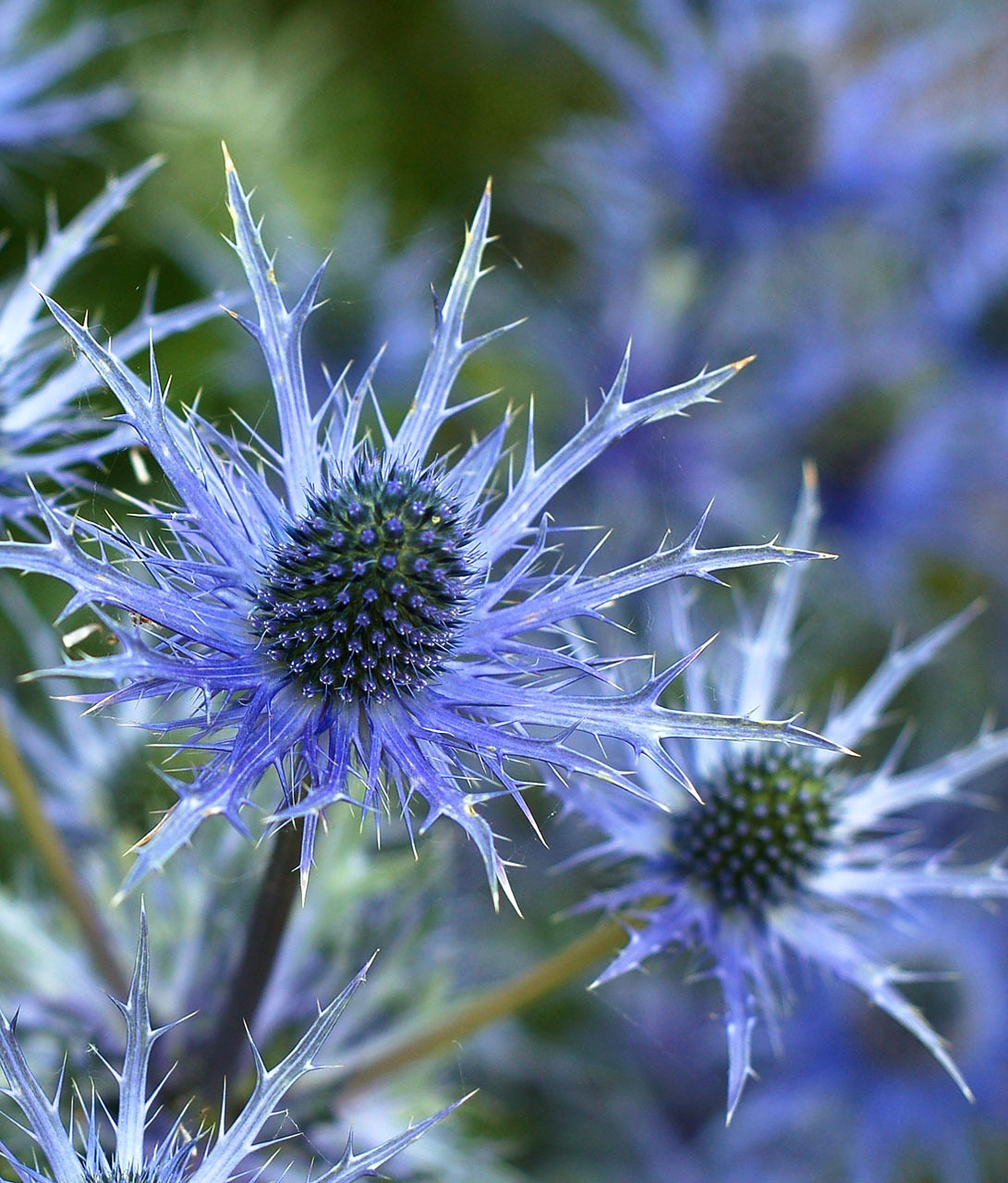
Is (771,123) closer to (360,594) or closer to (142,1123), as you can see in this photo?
(360,594)

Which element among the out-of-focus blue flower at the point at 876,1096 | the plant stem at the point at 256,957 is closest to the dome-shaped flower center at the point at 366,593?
the plant stem at the point at 256,957

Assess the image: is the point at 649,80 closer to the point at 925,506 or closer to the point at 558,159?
the point at 558,159

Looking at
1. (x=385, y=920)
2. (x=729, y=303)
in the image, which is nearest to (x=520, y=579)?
(x=385, y=920)

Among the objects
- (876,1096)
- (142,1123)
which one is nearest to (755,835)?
(142,1123)

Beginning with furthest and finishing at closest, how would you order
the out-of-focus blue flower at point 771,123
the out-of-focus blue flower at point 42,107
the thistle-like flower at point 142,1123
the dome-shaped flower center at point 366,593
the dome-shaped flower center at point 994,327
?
the dome-shaped flower center at point 994,327, the out-of-focus blue flower at point 771,123, the out-of-focus blue flower at point 42,107, the dome-shaped flower center at point 366,593, the thistle-like flower at point 142,1123

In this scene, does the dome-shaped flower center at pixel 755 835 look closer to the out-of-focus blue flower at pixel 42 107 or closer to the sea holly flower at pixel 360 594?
the sea holly flower at pixel 360 594

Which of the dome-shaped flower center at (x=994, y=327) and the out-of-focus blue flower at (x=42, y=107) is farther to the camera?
the dome-shaped flower center at (x=994, y=327)

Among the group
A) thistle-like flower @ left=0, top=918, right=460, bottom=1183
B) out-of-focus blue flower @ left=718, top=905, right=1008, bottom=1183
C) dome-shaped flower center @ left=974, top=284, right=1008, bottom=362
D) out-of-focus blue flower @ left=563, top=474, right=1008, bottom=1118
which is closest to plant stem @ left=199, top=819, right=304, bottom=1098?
thistle-like flower @ left=0, top=918, right=460, bottom=1183
